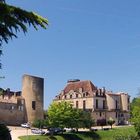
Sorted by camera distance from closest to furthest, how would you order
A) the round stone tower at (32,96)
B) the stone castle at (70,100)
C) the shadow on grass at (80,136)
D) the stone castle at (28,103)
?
the shadow on grass at (80,136), the stone castle at (28,103), the stone castle at (70,100), the round stone tower at (32,96)

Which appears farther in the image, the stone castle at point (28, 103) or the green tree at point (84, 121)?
the stone castle at point (28, 103)

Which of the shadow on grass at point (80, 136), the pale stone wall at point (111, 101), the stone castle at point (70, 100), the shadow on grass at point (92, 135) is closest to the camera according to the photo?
the shadow on grass at point (80, 136)

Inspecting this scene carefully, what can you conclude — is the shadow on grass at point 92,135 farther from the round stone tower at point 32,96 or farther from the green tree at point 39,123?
the round stone tower at point 32,96

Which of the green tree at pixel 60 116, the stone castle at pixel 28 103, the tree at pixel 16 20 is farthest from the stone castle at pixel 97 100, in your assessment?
the tree at pixel 16 20

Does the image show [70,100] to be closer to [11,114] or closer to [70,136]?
[11,114]

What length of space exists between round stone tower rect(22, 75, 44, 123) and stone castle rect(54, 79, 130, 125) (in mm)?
14061

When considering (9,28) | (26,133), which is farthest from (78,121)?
(9,28)

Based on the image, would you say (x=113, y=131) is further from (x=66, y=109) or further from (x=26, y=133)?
(x=26, y=133)

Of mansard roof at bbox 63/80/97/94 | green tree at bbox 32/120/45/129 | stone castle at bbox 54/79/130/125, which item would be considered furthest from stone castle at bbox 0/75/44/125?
mansard roof at bbox 63/80/97/94

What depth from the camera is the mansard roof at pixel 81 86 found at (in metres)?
114

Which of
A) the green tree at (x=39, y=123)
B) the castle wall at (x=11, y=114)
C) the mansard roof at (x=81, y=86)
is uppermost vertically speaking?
the mansard roof at (x=81, y=86)

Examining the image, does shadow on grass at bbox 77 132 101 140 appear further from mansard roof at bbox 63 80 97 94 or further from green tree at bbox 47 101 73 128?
mansard roof at bbox 63 80 97 94

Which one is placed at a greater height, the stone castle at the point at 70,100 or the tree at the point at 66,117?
the stone castle at the point at 70,100

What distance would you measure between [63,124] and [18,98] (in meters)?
15.4
